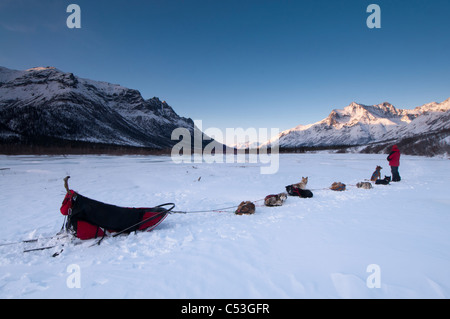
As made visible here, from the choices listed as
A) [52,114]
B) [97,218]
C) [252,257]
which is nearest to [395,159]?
[252,257]

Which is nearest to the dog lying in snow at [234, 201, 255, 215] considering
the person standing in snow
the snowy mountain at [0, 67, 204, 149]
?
the person standing in snow

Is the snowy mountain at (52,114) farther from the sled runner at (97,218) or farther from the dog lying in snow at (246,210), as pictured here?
the dog lying in snow at (246,210)

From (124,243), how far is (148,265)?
4.30 ft

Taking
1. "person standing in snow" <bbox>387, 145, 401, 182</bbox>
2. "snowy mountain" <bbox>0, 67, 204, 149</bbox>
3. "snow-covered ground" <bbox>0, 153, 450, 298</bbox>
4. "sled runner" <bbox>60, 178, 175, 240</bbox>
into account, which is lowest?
"snow-covered ground" <bbox>0, 153, 450, 298</bbox>

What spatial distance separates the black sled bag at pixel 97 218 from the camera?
4.50 metres

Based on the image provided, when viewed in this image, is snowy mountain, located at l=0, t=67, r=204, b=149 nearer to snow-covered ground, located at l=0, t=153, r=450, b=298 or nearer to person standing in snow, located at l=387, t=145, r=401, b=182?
snow-covered ground, located at l=0, t=153, r=450, b=298

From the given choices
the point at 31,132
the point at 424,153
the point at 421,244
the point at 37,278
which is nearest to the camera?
the point at 37,278

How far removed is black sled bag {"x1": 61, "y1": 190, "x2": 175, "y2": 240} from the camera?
4.50m

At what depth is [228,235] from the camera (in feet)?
16.9

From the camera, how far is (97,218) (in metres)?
4.72

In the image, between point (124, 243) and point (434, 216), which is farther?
point (434, 216)

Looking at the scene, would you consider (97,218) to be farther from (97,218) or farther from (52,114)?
(52,114)
